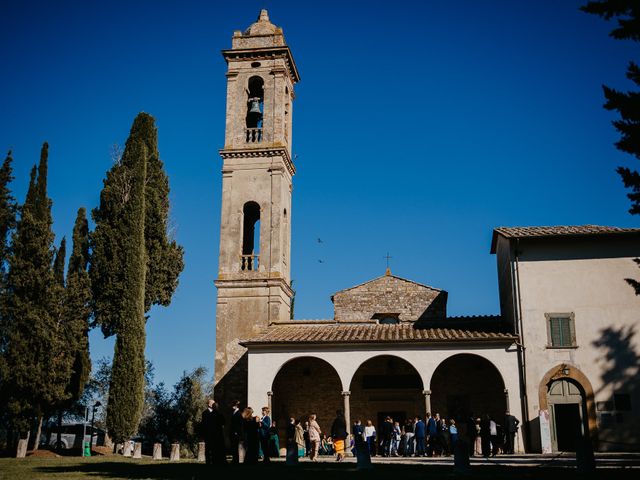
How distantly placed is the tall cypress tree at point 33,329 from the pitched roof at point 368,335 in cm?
656

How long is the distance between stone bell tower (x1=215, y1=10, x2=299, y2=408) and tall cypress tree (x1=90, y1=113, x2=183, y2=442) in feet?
10.3

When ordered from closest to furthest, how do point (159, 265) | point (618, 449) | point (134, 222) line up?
point (618, 449) → point (134, 222) → point (159, 265)

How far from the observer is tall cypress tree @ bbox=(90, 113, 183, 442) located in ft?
82.5

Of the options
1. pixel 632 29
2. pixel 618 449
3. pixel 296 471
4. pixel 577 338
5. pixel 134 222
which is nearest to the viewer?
pixel 632 29

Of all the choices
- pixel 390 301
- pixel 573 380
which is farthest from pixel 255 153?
pixel 573 380

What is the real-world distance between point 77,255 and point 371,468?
18512 millimetres

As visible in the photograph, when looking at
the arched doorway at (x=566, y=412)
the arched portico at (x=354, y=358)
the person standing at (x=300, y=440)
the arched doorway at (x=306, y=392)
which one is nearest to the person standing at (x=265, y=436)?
the person standing at (x=300, y=440)

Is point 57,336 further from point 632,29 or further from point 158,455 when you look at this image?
point 632,29

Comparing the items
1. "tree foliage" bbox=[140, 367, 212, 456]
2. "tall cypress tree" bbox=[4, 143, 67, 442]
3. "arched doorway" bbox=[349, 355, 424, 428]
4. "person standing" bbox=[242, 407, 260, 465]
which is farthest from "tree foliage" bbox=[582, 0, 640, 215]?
"tree foliage" bbox=[140, 367, 212, 456]

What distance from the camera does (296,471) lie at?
13.3 m

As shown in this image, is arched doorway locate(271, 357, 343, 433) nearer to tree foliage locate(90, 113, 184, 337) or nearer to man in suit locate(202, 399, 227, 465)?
tree foliage locate(90, 113, 184, 337)

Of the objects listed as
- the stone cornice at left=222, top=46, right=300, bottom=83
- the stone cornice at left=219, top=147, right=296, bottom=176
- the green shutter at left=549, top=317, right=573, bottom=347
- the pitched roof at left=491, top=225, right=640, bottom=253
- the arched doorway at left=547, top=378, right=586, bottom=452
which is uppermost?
the stone cornice at left=222, top=46, right=300, bottom=83

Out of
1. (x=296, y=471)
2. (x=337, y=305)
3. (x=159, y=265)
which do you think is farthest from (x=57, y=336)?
(x=296, y=471)

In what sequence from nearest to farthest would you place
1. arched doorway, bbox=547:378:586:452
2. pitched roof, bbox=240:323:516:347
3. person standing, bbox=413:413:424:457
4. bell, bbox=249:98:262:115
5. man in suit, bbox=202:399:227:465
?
man in suit, bbox=202:399:227:465 → person standing, bbox=413:413:424:457 → arched doorway, bbox=547:378:586:452 → pitched roof, bbox=240:323:516:347 → bell, bbox=249:98:262:115
